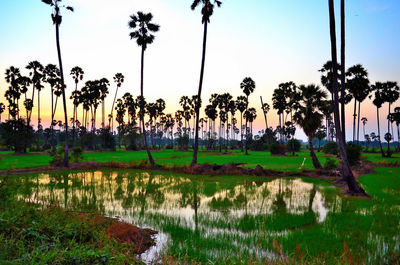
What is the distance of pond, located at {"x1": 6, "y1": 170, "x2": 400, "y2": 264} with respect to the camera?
25.0 feet

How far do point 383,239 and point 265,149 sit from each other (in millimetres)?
103425

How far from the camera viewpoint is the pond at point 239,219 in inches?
300

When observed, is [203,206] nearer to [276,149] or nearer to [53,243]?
[53,243]

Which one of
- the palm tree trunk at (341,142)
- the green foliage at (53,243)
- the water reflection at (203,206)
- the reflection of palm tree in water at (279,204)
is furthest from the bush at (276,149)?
the green foliage at (53,243)

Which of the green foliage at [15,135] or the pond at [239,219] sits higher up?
the green foliage at [15,135]

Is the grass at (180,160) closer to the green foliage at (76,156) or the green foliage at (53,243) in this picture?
the green foliage at (76,156)

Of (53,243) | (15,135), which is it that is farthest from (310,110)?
(15,135)

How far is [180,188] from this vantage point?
65.3 ft

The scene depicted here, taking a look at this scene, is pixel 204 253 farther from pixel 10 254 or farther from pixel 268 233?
pixel 10 254

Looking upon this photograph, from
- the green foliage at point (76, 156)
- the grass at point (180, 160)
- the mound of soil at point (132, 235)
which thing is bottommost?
the grass at point (180, 160)

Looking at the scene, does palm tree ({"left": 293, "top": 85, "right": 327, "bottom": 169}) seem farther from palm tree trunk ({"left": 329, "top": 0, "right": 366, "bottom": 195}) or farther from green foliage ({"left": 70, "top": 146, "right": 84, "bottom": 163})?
green foliage ({"left": 70, "top": 146, "right": 84, "bottom": 163})

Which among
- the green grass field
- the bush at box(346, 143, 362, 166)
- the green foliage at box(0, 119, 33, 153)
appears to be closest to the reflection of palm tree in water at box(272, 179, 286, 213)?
the green grass field

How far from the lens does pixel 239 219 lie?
36.8 feet

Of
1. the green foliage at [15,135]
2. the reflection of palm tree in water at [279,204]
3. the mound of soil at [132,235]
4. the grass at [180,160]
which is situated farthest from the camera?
the green foliage at [15,135]
